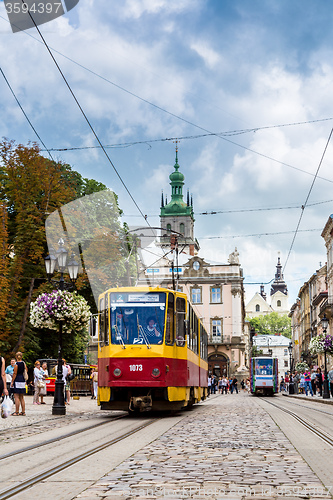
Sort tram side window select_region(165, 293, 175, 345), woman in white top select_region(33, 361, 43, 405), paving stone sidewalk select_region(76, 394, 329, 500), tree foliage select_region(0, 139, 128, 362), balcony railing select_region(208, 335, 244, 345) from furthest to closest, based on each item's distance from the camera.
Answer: balcony railing select_region(208, 335, 244, 345), tree foliage select_region(0, 139, 128, 362), woman in white top select_region(33, 361, 43, 405), tram side window select_region(165, 293, 175, 345), paving stone sidewalk select_region(76, 394, 329, 500)

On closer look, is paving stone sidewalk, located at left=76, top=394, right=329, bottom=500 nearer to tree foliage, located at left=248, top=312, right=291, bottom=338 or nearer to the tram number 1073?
the tram number 1073

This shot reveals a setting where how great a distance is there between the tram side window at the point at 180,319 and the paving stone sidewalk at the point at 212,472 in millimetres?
6099

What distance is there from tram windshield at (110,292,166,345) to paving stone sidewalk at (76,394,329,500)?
18.4ft

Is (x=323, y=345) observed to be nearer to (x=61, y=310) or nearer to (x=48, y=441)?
(x=61, y=310)

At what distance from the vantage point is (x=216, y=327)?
7812 cm

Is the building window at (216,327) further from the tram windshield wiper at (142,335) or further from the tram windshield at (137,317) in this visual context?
the tram windshield wiper at (142,335)

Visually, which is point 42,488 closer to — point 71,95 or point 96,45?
point 96,45

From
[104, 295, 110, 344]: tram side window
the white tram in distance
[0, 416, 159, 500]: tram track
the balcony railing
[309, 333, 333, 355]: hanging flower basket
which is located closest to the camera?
[0, 416, 159, 500]: tram track

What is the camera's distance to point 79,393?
4209cm

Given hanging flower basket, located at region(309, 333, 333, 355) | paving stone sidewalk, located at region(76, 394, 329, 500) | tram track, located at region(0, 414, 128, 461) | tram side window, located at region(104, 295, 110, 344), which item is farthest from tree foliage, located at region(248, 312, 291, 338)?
paving stone sidewalk, located at region(76, 394, 329, 500)

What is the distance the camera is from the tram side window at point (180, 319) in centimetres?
1786

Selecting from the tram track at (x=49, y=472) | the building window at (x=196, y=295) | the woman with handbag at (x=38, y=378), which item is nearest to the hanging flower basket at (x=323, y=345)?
the woman with handbag at (x=38, y=378)

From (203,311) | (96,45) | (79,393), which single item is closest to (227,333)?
(203,311)

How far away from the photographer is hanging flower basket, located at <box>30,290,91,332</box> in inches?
842
